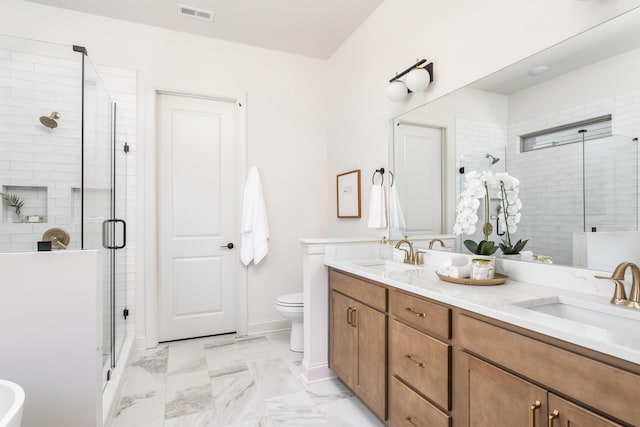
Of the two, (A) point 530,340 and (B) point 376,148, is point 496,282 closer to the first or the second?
(A) point 530,340

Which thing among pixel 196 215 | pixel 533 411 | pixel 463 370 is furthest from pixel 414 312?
pixel 196 215

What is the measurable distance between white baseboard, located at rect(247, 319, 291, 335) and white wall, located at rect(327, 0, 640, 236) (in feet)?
3.55

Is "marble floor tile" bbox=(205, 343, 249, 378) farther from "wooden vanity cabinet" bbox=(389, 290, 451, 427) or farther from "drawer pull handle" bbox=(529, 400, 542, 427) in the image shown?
"drawer pull handle" bbox=(529, 400, 542, 427)

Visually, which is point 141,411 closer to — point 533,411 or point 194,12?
point 533,411

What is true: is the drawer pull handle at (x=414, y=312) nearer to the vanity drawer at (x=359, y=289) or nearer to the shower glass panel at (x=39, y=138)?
the vanity drawer at (x=359, y=289)

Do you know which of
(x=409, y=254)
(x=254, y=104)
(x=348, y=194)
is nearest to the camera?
(x=409, y=254)

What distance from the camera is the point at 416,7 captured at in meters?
2.32

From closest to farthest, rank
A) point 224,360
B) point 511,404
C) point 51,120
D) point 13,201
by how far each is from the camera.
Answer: point 511,404 < point 13,201 < point 51,120 < point 224,360

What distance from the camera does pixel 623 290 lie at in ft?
3.78

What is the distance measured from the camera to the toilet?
9.11 ft

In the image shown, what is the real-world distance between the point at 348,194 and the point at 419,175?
3.34 ft

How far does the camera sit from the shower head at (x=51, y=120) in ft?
5.97

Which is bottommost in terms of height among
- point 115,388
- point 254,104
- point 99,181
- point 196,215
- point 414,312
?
point 115,388

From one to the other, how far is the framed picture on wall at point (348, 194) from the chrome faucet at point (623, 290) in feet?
6.66
